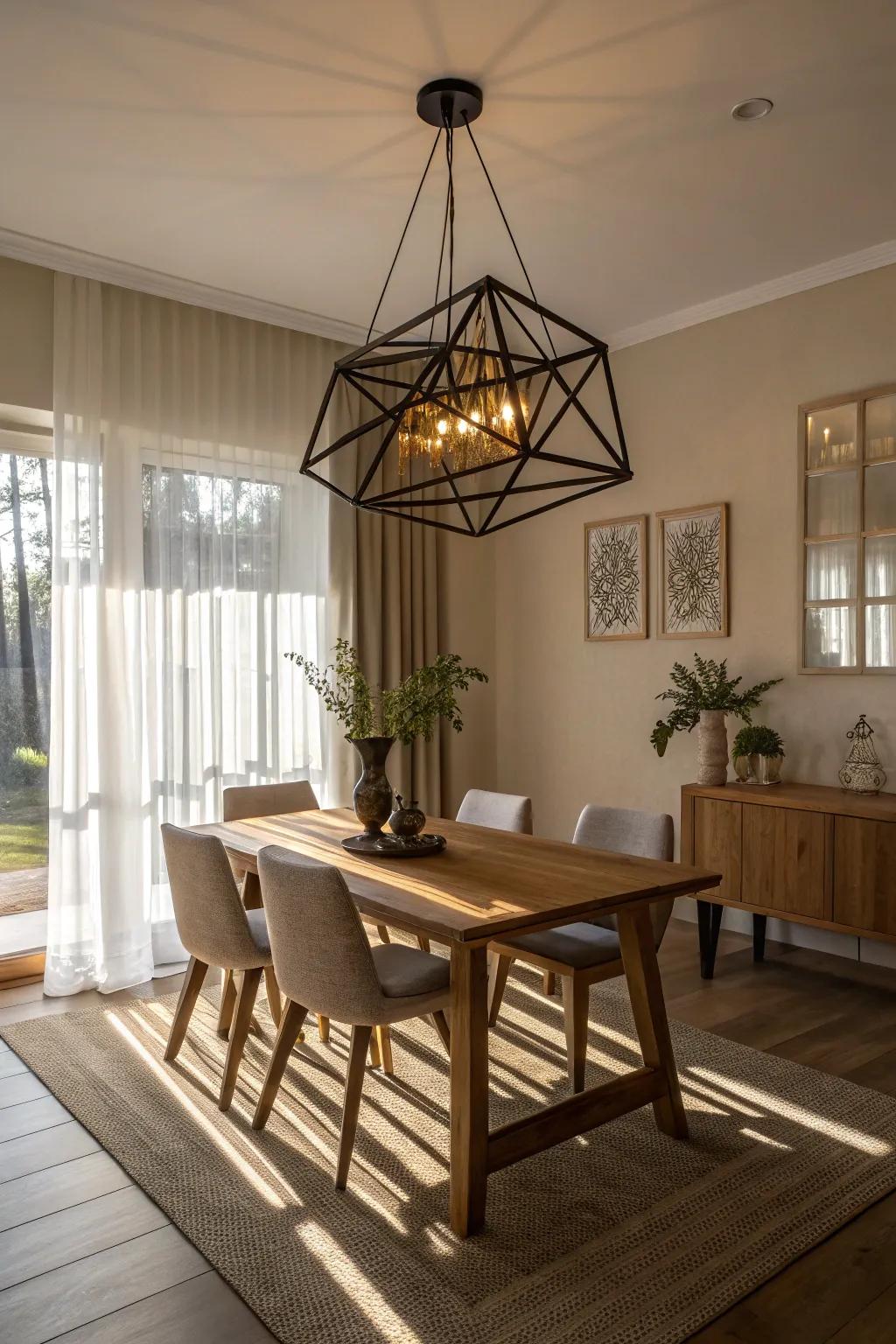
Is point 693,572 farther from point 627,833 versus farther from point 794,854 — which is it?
point 627,833

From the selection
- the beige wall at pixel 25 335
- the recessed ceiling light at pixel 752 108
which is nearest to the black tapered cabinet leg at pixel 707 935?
the recessed ceiling light at pixel 752 108

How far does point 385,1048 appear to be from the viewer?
2924 millimetres

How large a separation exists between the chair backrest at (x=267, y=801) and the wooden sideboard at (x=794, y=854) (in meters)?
1.61

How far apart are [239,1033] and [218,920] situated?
0.35m

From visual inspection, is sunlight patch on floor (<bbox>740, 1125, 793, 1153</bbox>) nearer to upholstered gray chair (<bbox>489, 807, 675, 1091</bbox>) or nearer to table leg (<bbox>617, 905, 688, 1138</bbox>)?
table leg (<bbox>617, 905, 688, 1138</bbox>)

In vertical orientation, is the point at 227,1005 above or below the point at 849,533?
below

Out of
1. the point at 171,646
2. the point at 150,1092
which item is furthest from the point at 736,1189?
the point at 171,646

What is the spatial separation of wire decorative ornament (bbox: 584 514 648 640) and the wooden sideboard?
3.56ft

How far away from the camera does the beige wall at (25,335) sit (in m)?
3.78

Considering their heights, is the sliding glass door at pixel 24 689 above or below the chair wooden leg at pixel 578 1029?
above

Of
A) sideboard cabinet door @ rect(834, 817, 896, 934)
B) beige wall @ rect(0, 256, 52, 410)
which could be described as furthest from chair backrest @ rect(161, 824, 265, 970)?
sideboard cabinet door @ rect(834, 817, 896, 934)

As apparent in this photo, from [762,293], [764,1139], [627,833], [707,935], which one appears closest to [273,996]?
[627,833]

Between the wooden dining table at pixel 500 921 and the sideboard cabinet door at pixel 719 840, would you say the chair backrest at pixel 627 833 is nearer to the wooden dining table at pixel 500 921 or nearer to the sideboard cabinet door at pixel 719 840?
the wooden dining table at pixel 500 921

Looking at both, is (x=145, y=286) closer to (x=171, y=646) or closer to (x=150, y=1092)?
(x=171, y=646)
